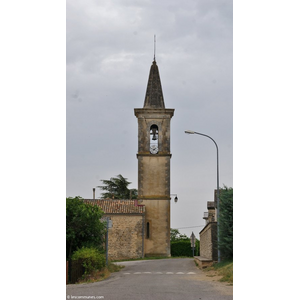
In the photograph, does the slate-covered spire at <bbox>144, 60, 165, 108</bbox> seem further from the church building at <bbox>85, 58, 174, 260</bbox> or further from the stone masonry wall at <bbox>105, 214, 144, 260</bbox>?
the stone masonry wall at <bbox>105, 214, 144, 260</bbox>

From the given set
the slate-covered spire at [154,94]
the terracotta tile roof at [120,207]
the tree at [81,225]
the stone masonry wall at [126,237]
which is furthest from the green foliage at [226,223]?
the slate-covered spire at [154,94]

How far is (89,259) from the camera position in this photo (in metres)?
15.1

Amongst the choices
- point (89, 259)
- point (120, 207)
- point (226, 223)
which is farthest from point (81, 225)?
point (120, 207)

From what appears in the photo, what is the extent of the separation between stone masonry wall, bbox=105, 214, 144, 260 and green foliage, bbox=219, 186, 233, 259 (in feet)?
59.6

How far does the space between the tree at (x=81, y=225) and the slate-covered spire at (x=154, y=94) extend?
69.3 feet

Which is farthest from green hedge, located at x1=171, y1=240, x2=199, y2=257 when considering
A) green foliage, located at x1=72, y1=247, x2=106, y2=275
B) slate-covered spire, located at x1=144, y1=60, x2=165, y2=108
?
green foliage, located at x1=72, y1=247, x2=106, y2=275

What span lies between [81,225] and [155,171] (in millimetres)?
19614

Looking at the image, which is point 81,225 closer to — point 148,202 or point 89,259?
point 89,259

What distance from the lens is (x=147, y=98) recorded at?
126ft
